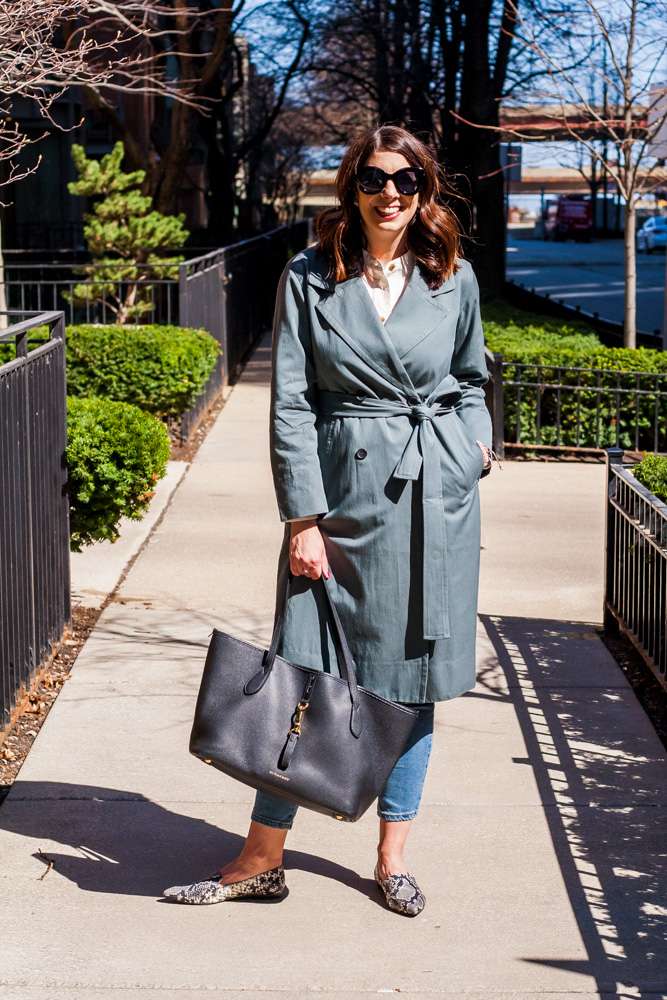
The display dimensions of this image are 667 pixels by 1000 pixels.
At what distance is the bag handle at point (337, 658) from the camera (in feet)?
9.91

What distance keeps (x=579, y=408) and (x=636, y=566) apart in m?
5.11

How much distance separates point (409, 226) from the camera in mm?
3232

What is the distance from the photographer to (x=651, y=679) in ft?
17.0

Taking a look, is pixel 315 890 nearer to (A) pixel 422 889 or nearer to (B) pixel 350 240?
(A) pixel 422 889

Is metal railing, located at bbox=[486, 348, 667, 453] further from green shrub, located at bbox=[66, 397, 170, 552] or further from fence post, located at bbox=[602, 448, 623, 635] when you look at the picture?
green shrub, located at bbox=[66, 397, 170, 552]

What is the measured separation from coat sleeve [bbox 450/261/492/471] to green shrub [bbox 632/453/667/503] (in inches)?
88.0

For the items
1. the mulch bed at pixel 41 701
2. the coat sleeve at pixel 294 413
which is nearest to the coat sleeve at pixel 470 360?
the coat sleeve at pixel 294 413

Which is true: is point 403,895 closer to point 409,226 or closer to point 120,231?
point 409,226

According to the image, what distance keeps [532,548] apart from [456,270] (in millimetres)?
4256

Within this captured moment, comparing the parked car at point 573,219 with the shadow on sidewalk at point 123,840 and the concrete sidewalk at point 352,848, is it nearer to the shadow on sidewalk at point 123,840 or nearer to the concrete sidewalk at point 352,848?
the concrete sidewalk at point 352,848

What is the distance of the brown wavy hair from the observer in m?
3.12

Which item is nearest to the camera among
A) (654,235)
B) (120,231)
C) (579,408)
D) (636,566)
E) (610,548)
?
(636,566)

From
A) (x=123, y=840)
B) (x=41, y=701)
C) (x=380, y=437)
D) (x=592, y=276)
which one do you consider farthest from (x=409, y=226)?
A: (x=592, y=276)

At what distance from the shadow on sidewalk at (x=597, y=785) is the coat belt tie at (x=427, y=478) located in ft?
2.84
